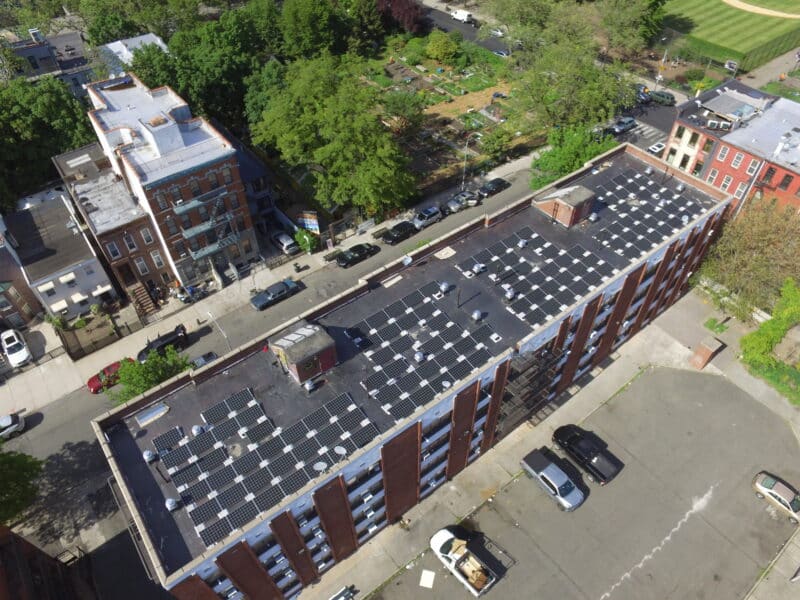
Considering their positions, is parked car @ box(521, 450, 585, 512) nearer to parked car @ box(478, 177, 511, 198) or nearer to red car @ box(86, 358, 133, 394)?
parked car @ box(478, 177, 511, 198)

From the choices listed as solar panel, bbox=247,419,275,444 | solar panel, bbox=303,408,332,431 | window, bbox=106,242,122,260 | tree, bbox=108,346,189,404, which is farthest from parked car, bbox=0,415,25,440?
solar panel, bbox=303,408,332,431

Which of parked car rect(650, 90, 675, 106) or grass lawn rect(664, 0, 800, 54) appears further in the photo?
grass lawn rect(664, 0, 800, 54)

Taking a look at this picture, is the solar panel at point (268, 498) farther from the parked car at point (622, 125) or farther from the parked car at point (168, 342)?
the parked car at point (622, 125)

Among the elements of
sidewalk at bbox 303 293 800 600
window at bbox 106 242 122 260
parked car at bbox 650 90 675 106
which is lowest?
sidewalk at bbox 303 293 800 600

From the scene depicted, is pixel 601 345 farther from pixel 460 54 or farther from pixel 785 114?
pixel 460 54

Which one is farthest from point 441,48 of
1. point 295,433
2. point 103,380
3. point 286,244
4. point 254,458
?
point 254,458

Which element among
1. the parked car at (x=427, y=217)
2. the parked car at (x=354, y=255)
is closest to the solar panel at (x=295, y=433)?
the parked car at (x=354, y=255)

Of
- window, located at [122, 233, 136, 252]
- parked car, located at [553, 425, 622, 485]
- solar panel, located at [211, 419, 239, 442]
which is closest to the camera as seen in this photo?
solar panel, located at [211, 419, 239, 442]
